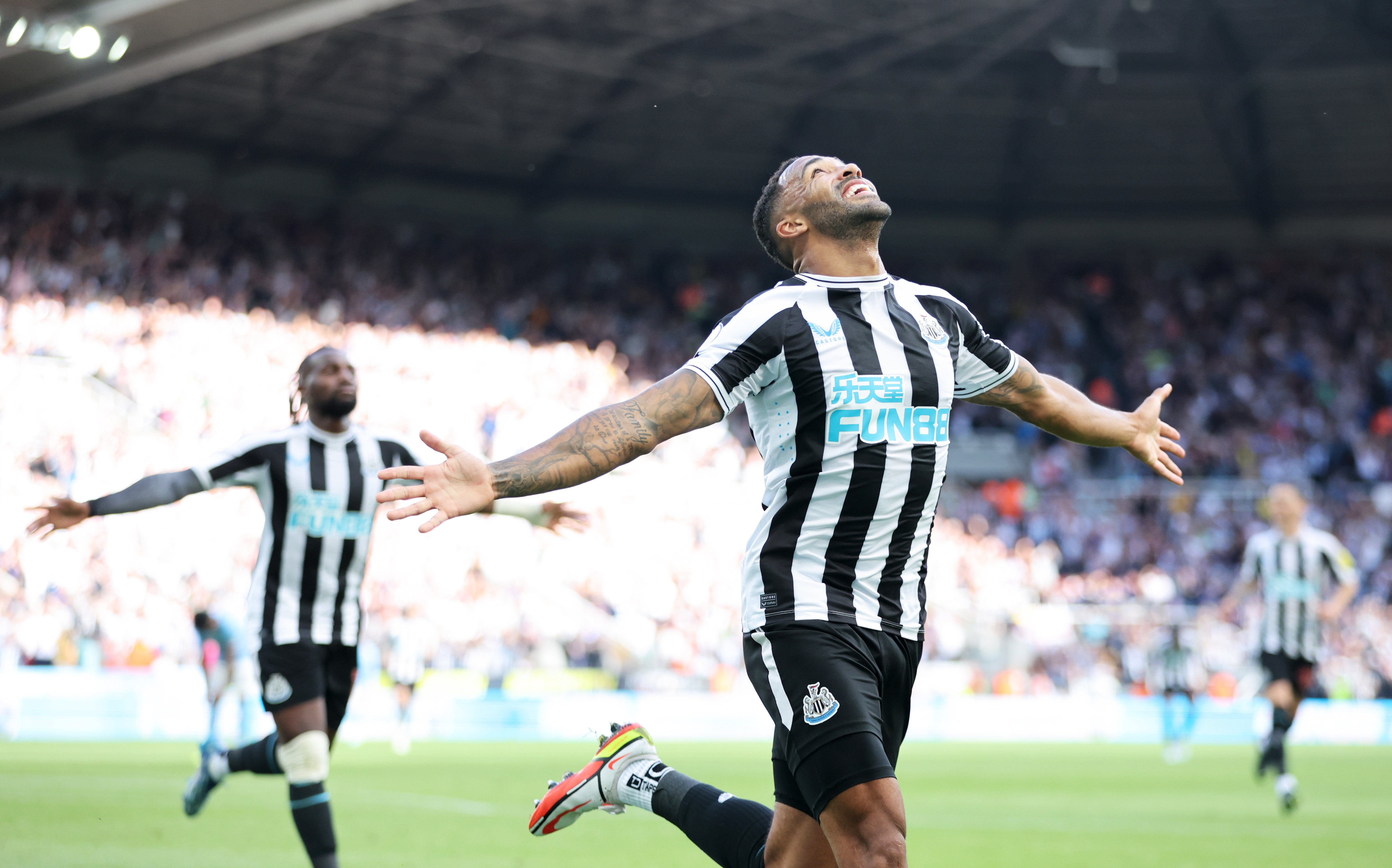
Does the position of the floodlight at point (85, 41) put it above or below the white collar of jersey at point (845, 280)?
above

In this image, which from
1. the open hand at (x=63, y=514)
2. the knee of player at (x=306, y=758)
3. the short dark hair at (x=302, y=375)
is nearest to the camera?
the open hand at (x=63, y=514)

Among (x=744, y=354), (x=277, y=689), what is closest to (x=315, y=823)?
(x=277, y=689)

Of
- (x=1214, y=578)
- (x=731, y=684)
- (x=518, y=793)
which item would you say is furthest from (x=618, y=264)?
(x=518, y=793)

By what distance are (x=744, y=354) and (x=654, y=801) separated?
1.91m

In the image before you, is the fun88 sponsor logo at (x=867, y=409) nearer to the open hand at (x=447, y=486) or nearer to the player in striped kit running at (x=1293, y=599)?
the open hand at (x=447, y=486)

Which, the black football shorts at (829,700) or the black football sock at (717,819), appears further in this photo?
the black football sock at (717,819)

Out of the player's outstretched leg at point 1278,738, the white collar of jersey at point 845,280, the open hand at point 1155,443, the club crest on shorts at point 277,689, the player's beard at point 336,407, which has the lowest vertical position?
the player's outstretched leg at point 1278,738

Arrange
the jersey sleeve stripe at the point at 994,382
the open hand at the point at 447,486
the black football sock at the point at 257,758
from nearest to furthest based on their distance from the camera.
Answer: the open hand at the point at 447,486
the jersey sleeve stripe at the point at 994,382
the black football sock at the point at 257,758

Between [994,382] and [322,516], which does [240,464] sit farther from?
[994,382]

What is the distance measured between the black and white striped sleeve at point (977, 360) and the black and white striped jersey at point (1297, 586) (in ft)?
28.0

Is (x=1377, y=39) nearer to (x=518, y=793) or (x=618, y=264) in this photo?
(x=618, y=264)

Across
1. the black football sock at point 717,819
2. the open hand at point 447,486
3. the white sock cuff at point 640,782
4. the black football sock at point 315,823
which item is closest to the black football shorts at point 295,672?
the black football sock at point 315,823

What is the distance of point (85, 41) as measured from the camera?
66.2 feet

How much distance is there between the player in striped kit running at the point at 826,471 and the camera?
3.88 m
